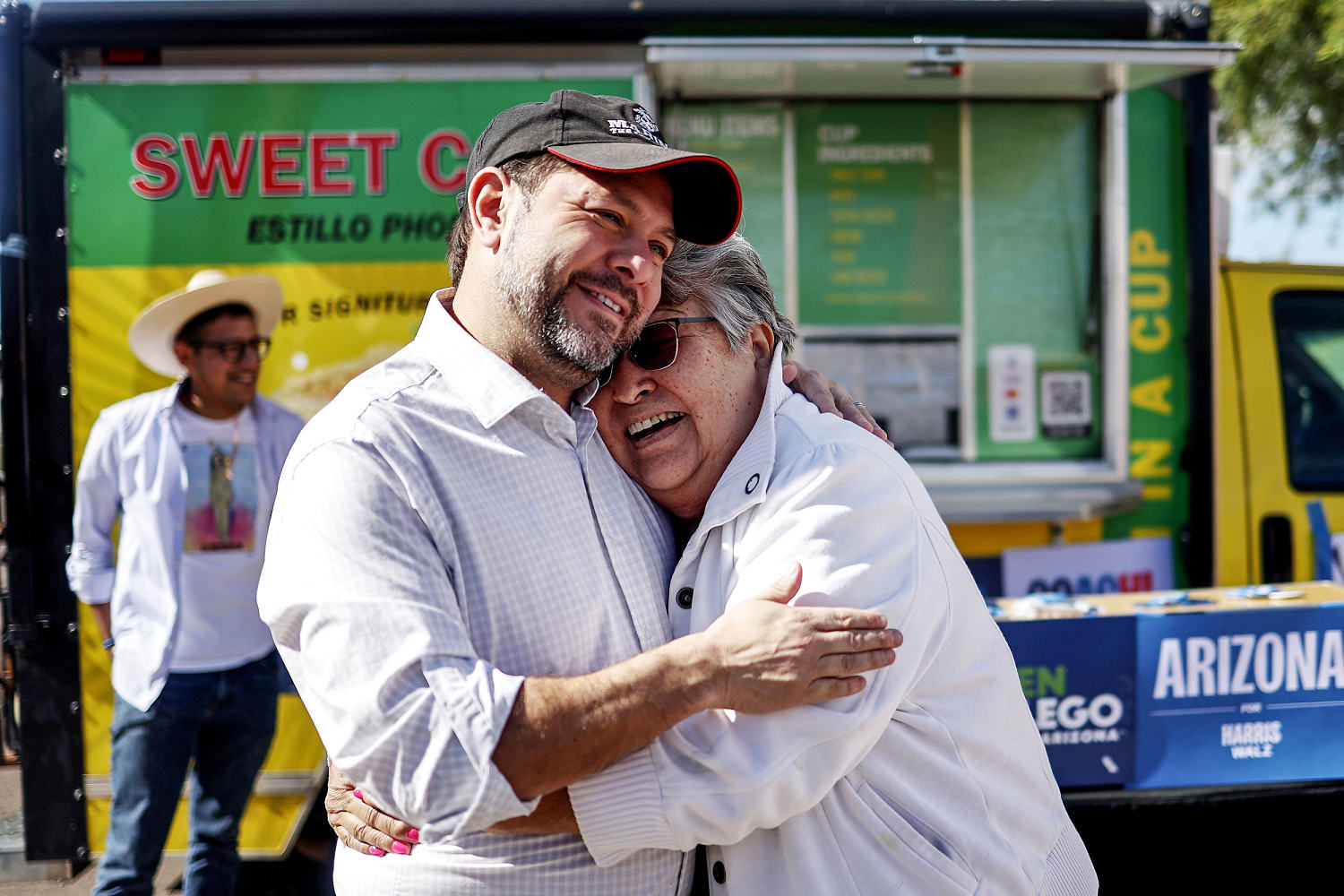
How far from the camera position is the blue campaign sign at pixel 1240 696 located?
122 inches

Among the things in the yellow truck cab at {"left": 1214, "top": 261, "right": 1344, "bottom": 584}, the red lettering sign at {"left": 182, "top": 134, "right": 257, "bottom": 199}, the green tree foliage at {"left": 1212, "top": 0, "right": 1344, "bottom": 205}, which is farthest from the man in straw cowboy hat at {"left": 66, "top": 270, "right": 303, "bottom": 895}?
the green tree foliage at {"left": 1212, "top": 0, "right": 1344, "bottom": 205}

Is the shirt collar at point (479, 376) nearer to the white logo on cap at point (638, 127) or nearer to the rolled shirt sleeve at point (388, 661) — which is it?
the rolled shirt sleeve at point (388, 661)

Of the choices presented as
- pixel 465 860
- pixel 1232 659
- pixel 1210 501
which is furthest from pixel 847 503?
pixel 1210 501

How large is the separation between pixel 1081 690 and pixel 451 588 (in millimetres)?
2341

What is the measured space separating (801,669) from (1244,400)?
10.2 ft

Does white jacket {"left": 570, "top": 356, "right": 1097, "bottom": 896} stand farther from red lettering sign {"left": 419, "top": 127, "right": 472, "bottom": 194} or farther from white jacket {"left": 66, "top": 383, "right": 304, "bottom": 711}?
white jacket {"left": 66, "top": 383, "right": 304, "bottom": 711}

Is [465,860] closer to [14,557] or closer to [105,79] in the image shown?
[14,557]

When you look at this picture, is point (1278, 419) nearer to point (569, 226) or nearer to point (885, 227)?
point (885, 227)

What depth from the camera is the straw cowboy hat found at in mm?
3283

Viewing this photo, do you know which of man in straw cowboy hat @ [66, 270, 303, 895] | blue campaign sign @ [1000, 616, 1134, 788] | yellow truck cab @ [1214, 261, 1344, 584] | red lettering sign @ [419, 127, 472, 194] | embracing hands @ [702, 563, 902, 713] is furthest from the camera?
yellow truck cab @ [1214, 261, 1344, 584]

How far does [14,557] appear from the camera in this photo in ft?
10.7

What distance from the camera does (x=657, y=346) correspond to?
5.99ft

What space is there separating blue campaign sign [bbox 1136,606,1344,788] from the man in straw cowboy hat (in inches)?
110

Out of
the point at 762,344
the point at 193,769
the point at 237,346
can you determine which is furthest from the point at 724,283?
the point at 193,769
